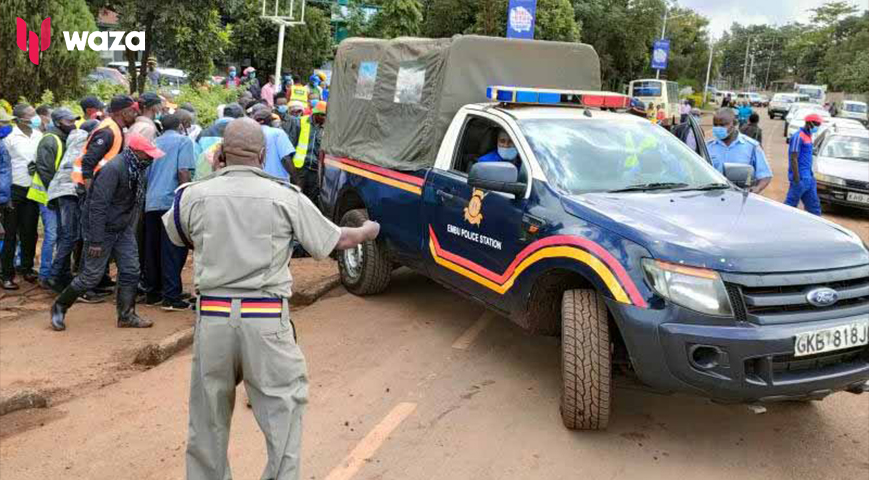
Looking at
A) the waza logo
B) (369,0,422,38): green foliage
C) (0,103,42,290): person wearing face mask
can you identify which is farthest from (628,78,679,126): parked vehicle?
(0,103,42,290): person wearing face mask

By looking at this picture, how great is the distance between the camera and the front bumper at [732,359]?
3854mm

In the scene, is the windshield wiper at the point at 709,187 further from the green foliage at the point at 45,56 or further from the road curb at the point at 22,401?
the green foliage at the point at 45,56

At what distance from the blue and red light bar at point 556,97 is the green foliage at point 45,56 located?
10.2 meters

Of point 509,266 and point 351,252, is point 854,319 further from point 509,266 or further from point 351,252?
Result: point 351,252

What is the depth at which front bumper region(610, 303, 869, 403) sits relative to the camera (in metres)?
3.85

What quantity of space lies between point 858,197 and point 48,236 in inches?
501

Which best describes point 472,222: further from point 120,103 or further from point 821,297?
point 120,103

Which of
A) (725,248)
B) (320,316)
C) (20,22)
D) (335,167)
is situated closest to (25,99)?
(20,22)

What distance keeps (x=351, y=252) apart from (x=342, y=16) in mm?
24535

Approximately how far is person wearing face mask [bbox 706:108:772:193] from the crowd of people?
4.65 m

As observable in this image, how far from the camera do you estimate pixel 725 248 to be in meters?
4.00

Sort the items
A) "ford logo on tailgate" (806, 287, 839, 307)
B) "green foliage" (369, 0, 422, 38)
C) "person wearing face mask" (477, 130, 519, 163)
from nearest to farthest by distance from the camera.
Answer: "ford logo on tailgate" (806, 287, 839, 307) → "person wearing face mask" (477, 130, 519, 163) → "green foliage" (369, 0, 422, 38)

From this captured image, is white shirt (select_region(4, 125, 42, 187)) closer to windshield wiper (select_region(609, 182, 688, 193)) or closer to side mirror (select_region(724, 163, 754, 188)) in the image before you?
windshield wiper (select_region(609, 182, 688, 193))

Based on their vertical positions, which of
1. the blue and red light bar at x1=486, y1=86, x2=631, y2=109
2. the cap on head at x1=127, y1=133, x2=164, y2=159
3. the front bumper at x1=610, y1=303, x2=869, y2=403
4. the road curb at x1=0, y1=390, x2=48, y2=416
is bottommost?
the road curb at x1=0, y1=390, x2=48, y2=416
